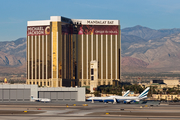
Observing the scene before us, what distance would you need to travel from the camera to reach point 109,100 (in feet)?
627

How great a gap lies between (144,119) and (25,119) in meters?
27.8

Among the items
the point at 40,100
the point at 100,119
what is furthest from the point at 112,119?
the point at 40,100

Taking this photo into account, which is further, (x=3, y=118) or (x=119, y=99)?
(x=119, y=99)

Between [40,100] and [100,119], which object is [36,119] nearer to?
[100,119]

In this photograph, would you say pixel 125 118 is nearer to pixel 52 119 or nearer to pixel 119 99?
pixel 52 119

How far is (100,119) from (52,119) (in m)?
11.2

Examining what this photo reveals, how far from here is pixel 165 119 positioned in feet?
308

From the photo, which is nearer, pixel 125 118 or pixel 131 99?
pixel 125 118

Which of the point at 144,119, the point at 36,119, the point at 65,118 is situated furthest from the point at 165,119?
the point at 36,119

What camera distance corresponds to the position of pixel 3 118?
94500mm

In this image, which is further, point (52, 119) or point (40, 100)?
point (40, 100)

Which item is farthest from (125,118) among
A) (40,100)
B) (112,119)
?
(40,100)

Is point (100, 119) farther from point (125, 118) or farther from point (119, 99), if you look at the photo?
point (119, 99)

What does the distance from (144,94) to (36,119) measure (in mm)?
110916
